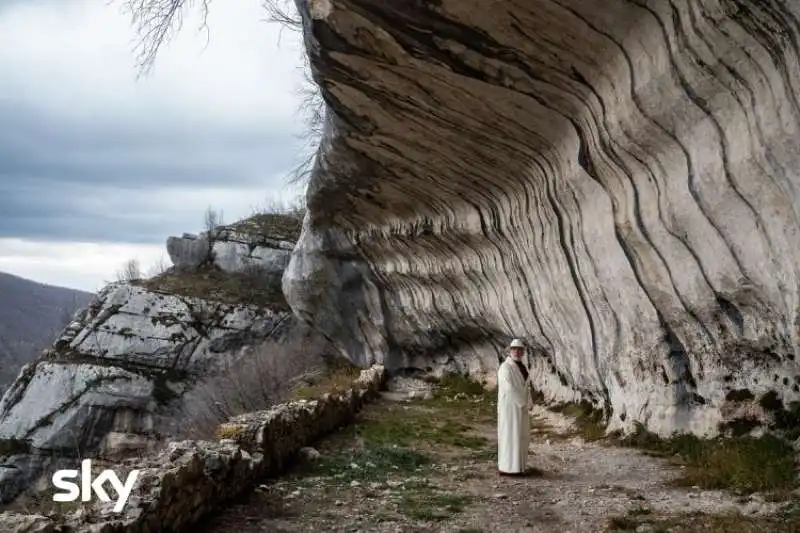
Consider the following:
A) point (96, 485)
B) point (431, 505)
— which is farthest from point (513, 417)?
point (96, 485)

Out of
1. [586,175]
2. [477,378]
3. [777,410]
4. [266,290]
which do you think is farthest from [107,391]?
[777,410]

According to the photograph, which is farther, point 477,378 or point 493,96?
point 477,378

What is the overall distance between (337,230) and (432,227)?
5.26 metres

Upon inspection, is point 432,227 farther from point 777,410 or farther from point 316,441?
point 777,410

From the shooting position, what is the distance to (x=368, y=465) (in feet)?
25.6

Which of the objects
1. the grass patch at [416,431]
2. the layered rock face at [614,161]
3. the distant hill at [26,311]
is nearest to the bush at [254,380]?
the grass patch at [416,431]

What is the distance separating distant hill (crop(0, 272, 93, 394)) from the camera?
71062mm

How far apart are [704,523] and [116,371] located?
24.3 m

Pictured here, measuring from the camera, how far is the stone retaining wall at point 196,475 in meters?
4.34

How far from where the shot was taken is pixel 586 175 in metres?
8.48

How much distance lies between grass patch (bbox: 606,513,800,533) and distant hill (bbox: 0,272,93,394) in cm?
6851

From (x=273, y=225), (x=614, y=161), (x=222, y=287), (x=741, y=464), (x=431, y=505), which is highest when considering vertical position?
(x=273, y=225)

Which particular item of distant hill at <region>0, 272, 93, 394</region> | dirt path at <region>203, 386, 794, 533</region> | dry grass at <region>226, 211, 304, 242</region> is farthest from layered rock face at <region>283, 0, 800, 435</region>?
distant hill at <region>0, 272, 93, 394</region>

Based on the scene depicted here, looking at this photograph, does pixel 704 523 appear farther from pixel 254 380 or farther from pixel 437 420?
pixel 254 380
